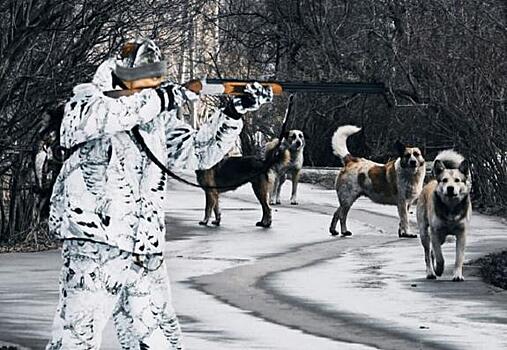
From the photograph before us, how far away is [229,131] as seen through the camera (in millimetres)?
7477

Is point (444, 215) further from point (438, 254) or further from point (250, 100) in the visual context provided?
point (250, 100)

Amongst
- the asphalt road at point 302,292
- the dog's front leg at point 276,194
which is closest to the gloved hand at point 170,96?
the asphalt road at point 302,292

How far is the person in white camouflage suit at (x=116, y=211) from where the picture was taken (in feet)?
22.5

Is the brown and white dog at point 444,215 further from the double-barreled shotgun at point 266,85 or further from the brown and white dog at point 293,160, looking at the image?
the brown and white dog at point 293,160

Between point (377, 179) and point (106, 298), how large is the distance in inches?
566

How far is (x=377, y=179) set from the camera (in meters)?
21.0

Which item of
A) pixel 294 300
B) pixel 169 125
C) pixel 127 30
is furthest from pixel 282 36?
pixel 169 125

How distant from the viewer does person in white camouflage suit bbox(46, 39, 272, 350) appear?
685 centimetres

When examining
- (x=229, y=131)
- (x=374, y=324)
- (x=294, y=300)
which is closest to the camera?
(x=229, y=131)

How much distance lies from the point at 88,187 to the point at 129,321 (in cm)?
71

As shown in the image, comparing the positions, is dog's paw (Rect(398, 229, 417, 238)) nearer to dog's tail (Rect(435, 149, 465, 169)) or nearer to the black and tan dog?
the black and tan dog

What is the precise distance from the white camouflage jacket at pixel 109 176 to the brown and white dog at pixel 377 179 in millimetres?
13552

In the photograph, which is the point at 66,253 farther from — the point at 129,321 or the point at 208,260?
the point at 208,260

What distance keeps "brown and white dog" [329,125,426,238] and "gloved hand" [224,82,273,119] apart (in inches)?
518
